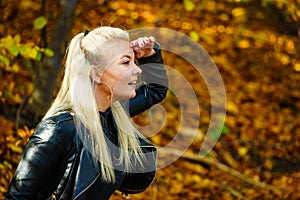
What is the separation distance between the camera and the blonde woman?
2746 millimetres

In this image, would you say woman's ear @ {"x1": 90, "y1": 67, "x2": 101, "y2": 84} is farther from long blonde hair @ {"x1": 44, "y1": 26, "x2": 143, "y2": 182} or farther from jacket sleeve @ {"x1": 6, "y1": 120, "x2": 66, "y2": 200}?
jacket sleeve @ {"x1": 6, "y1": 120, "x2": 66, "y2": 200}

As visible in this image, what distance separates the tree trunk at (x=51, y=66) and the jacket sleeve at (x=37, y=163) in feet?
11.6

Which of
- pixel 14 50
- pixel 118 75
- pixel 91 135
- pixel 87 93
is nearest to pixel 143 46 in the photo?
pixel 118 75

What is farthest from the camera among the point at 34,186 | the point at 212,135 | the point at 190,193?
the point at 212,135

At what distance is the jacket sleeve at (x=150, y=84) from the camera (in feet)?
11.6

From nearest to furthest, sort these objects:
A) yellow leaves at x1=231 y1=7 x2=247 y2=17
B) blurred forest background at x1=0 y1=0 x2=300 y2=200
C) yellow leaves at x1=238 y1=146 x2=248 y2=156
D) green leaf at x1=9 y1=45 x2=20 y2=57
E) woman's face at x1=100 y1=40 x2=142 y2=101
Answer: woman's face at x1=100 y1=40 x2=142 y2=101
green leaf at x1=9 y1=45 x2=20 y2=57
blurred forest background at x1=0 y1=0 x2=300 y2=200
yellow leaves at x1=238 y1=146 x2=248 y2=156
yellow leaves at x1=231 y1=7 x2=247 y2=17

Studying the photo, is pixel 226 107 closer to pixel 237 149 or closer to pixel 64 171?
pixel 237 149

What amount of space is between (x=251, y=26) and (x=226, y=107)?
79.9 inches

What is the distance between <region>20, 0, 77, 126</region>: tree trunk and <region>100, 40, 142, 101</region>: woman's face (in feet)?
11.0

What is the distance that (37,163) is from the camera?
8.88ft

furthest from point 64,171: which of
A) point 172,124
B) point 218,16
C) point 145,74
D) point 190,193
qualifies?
point 218,16

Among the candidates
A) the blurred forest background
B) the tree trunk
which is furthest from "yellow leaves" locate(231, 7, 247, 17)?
the tree trunk

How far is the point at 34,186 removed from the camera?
107 inches

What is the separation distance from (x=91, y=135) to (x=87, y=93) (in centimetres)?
21
